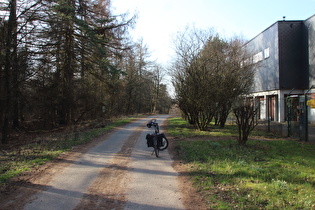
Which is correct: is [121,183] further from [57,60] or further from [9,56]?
[57,60]

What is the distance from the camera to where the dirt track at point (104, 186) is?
4309mm

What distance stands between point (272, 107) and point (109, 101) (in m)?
17.2

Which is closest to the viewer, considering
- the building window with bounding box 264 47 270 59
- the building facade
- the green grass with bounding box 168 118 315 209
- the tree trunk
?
the green grass with bounding box 168 118 315 209

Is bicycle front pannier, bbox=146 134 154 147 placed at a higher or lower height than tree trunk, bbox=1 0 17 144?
lower

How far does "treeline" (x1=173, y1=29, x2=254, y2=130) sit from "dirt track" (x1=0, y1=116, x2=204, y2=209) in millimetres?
7617

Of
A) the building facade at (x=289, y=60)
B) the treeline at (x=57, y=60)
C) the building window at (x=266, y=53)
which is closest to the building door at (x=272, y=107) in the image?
the building facade at (x=289, y=60)

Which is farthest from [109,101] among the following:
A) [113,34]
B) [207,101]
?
[207,101]

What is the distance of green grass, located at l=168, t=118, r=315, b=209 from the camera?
14.1 feet

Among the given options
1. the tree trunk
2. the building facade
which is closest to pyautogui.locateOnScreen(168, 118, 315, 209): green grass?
the tree trunk

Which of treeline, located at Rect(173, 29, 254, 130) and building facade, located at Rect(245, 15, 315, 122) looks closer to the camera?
treeline, located at Rect(173, 29, 254, 130)

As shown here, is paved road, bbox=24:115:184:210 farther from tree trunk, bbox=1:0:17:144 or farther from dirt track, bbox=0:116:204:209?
tree trunk, bbox=1:0:17:144

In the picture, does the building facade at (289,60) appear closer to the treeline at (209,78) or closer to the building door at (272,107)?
the building door at (272,107)

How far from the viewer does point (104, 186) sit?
17.1ft

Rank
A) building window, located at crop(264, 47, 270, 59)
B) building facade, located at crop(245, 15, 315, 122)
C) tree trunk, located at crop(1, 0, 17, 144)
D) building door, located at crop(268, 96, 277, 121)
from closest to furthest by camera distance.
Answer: tree trunk, located at crop(1, 0, 17, 144)
building facade, located at crop(245, 15, 315, 122)
building door, located at crop(268, 96, 277, 121)
building window, located at crop(264, 47, 270, 59)
